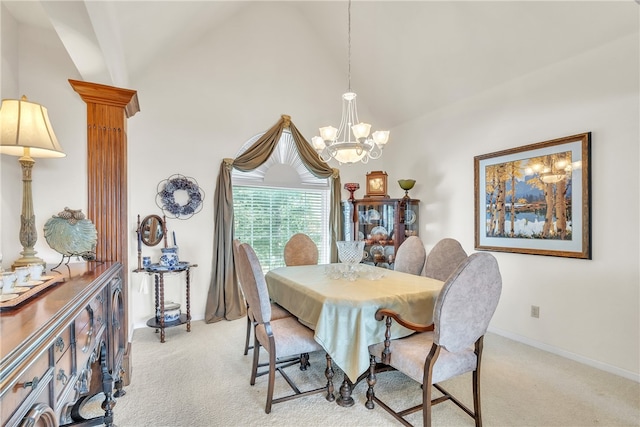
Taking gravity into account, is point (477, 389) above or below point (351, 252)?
below

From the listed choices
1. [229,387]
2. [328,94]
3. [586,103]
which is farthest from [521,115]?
[229,387]

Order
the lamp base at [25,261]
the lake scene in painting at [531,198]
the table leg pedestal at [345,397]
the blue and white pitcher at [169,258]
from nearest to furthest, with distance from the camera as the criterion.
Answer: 1. the lamp base at [25,261]
2. the table leg pedestal at [345,397]
3. the lake scene in painting at [531,198]
4. the blue and white pitcher at [169,258]

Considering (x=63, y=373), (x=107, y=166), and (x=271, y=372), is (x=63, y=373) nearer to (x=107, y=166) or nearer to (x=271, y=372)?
(x=271, y=372)

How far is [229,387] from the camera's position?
2.46m

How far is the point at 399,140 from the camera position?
5.12 m

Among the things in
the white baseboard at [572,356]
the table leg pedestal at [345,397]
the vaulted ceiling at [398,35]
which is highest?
the vaulted ceiling at [398,35]

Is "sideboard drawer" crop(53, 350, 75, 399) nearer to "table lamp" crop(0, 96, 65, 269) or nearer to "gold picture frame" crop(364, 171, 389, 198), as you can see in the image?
"table lamp" crop(0, 96, 65, 269)

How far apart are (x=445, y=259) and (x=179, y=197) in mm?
3098

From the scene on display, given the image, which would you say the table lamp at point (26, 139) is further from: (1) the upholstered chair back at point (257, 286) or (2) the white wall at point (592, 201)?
(2) the white wall at point (592, 201)

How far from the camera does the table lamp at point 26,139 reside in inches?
67.6

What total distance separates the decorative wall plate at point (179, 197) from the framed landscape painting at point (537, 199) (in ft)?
11.2

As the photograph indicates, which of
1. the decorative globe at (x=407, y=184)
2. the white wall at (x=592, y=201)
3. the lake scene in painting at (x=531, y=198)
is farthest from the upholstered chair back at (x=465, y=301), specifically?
the decorative globe at (x=407, y=184)

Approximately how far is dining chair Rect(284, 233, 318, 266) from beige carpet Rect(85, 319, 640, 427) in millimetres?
1061

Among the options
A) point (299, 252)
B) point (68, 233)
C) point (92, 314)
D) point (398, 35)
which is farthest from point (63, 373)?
point (398, 35)
